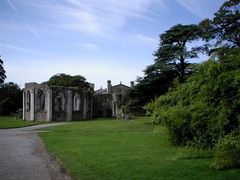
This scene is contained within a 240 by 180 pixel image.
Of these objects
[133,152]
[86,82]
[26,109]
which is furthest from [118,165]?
[86,82]

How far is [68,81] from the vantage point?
7462cm

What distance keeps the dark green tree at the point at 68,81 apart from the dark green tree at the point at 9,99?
25.7 ft

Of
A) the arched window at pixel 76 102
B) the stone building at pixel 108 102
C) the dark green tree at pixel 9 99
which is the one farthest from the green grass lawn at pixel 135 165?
the dark green tree at pixel 9 99

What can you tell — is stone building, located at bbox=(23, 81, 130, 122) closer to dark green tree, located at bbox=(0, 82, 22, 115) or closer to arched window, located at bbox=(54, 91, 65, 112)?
arched window, located at bbox=(54, 91, 65, 112)

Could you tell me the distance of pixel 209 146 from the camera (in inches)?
457

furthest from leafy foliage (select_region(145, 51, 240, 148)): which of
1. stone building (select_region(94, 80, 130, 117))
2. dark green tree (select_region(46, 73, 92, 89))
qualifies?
dark green tree (select_region(46, 73, 92, 89))

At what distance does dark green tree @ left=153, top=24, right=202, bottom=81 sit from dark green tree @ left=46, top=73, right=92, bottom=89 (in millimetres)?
39814

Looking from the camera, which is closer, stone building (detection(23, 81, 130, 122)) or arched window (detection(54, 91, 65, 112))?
stone building (detection(23, 81, 130, 122))

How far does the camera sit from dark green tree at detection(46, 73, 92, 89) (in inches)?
2918

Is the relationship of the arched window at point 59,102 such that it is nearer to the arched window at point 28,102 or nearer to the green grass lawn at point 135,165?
the arched window at point 28,102

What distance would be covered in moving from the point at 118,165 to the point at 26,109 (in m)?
47.0

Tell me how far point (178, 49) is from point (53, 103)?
76.4ft

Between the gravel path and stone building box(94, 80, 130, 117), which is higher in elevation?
stone building box(94, 80, 130, 117)

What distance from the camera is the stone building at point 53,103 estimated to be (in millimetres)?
50938
